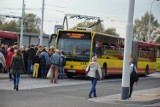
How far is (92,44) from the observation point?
28.1m

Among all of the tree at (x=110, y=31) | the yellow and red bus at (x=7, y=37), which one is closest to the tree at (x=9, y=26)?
the tree at (x=110, y=31)

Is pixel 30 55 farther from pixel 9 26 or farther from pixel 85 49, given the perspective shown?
pixel 9 26

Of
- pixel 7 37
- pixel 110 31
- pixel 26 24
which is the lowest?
pixel 7 37

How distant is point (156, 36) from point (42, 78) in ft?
142

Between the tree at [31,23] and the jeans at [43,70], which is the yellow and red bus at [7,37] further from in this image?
the tree at [31,23]

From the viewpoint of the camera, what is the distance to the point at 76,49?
28.1 meters

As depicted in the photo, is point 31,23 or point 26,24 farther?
point 31,23

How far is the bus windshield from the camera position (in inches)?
1097

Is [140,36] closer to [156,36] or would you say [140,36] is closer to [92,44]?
[156,36]

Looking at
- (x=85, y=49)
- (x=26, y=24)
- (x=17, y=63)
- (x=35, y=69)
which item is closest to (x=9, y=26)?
(x=26, y=24)

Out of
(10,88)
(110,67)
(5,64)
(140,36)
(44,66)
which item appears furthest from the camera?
(140,36)

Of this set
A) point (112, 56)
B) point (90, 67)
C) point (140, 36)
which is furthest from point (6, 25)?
point (90, 67)

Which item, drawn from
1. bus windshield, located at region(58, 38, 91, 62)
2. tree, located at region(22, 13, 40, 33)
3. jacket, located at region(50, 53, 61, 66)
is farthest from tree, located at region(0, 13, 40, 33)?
jacket, located at region(50, 53, 61, 66)

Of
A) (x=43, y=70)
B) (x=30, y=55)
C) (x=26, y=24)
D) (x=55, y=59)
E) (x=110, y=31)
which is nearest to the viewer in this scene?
(x=55, y=59)
